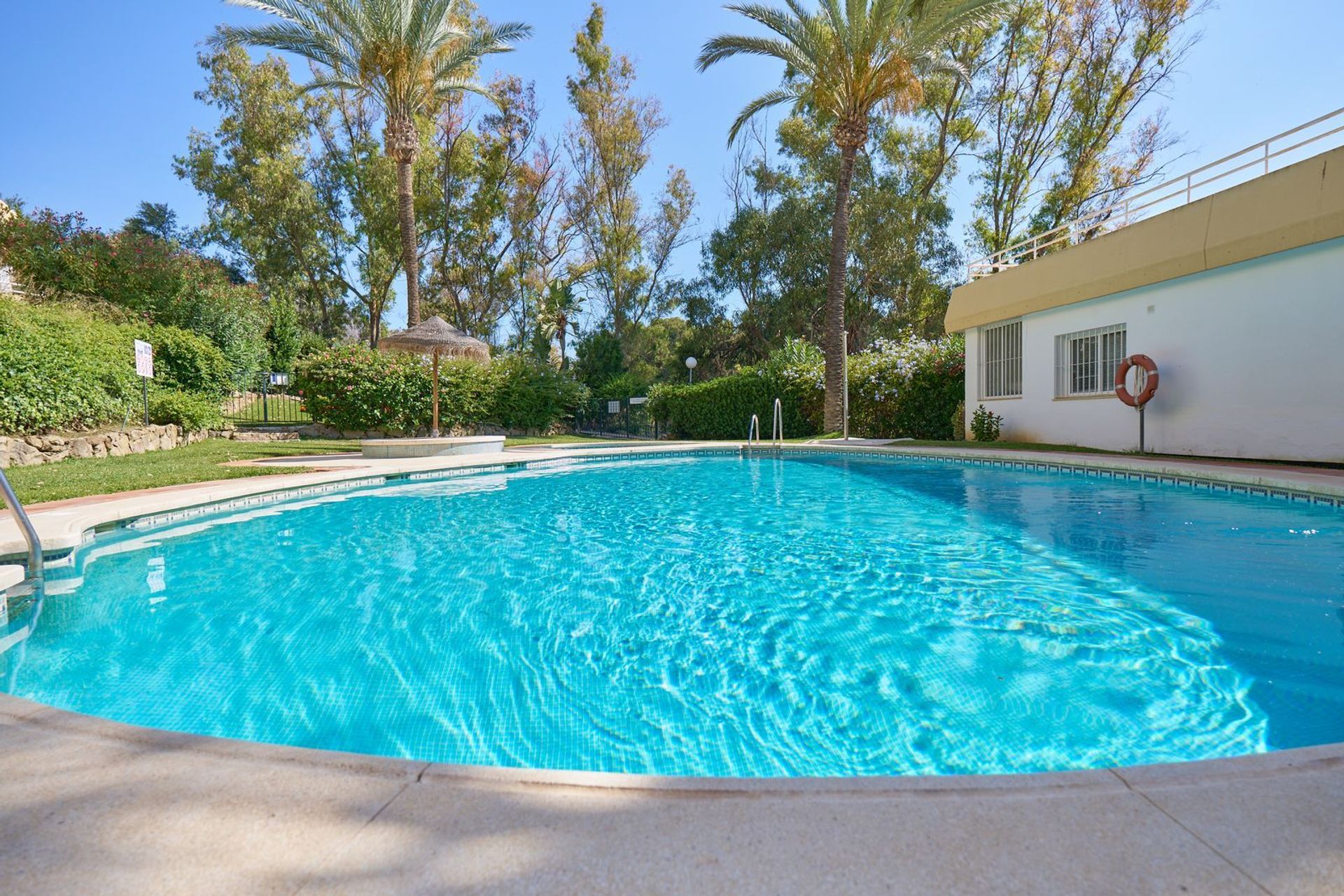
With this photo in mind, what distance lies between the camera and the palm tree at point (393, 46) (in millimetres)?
15414

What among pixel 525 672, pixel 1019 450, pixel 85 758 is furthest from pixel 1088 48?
pixel 85 758

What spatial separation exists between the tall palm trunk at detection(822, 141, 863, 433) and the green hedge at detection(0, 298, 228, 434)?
13.7 metres

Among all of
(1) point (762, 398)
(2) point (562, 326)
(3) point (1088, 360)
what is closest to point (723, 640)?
(3) point (1088, 360)

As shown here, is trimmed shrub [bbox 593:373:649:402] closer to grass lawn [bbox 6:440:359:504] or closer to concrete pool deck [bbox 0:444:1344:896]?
grass lawn [bbox 6:440:359:504]

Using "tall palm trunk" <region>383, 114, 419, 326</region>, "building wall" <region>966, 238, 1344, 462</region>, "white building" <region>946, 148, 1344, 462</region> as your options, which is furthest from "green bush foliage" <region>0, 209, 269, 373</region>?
"building wall" <region>966, 238, 1344, 462</region>

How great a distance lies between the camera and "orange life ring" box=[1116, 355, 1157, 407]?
10.6 metres

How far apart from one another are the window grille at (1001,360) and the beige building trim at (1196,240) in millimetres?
585

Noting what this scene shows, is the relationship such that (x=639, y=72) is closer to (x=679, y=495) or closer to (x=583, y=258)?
(x=583, y=258)

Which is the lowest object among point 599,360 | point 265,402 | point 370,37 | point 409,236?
point 265,402

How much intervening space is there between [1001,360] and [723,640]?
13.5 meters

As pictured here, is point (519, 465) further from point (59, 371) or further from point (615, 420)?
point (615, 420)

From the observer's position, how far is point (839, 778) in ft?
5.61

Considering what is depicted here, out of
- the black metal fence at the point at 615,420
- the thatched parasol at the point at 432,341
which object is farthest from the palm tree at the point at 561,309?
the thatched parasol at the point at 432,341

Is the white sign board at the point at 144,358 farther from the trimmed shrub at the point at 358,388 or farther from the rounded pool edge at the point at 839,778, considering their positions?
the rounded pool edge at the point at 839,778
